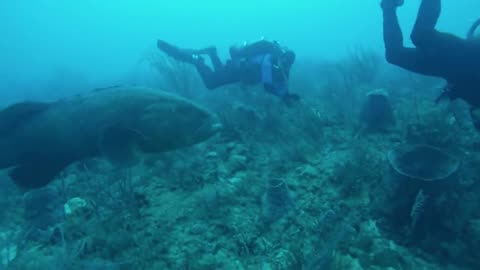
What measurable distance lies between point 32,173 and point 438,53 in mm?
6368

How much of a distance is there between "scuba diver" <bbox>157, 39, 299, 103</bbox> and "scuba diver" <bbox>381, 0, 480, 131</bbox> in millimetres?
2263

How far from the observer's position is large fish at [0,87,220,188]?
A: 367 centimetres

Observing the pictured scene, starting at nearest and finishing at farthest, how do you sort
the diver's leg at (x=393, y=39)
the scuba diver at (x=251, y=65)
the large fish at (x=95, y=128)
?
the large fish at (x=95, y=128), the diver's leg at (x=393, y=39), the scuba diver at (x=251, y=65)

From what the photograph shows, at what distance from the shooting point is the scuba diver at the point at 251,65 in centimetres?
758

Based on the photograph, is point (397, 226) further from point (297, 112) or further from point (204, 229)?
point (297, 112)

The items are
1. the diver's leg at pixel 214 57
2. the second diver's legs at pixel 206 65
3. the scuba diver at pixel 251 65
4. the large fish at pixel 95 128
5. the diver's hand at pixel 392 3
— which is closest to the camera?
the large fish at pixel 95 128

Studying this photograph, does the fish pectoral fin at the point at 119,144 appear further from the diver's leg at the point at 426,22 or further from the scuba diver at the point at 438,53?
the diver's leg at the point at 426,22

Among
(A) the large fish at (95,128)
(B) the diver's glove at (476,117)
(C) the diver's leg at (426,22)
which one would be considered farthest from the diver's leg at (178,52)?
(B) the diver's glove at (476,117)

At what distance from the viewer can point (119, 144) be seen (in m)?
3.62

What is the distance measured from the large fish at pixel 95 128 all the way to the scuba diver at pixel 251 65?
389 cm

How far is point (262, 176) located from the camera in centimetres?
529

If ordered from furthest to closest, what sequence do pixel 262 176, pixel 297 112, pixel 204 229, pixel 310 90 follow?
pixel 310 90 < pixel 297 112 < pixel 262 176 < pixel 204 229

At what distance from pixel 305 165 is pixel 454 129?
11.0 feet

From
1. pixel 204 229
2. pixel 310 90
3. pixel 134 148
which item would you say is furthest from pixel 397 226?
pixel 310 90
